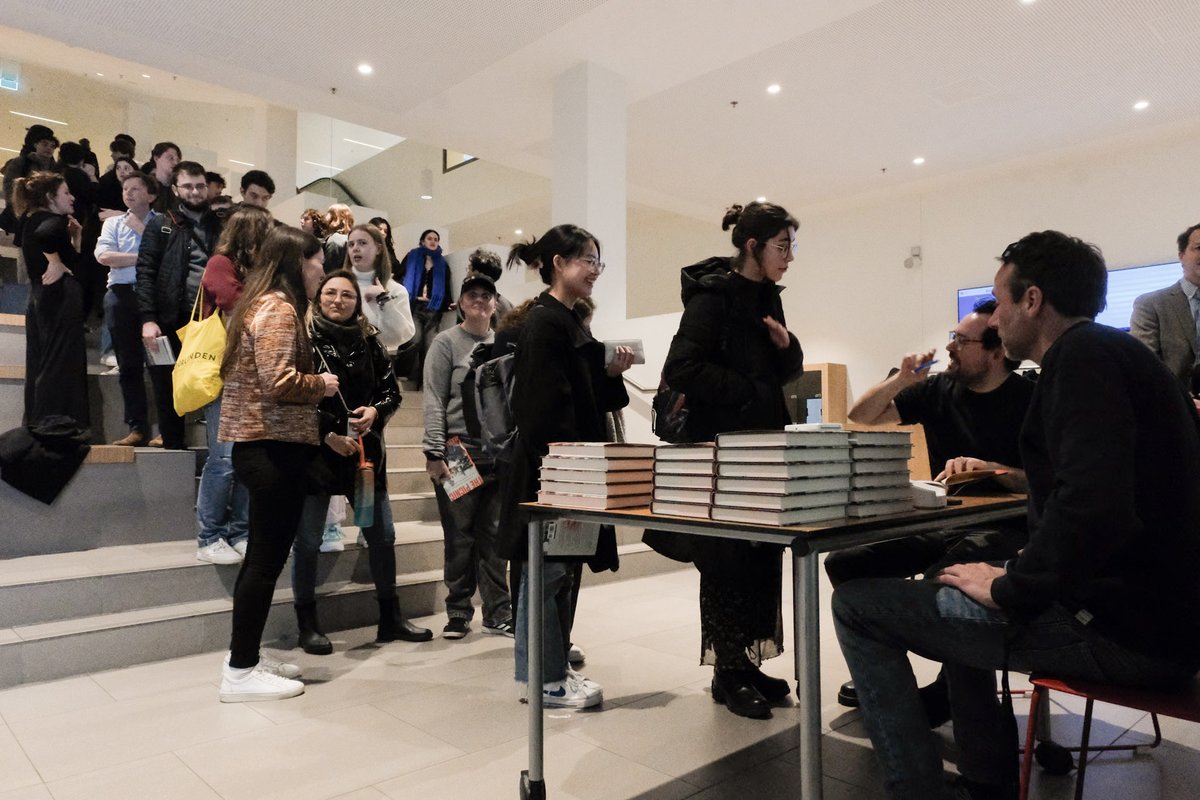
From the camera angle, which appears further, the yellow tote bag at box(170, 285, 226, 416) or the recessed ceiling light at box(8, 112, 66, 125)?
the recessed ceiling light at box(8, 112, 66, 125)

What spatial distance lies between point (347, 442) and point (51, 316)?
1.95 m

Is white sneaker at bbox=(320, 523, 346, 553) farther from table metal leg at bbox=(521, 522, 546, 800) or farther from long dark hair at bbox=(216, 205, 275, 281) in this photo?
table metal leg at bbox=(521, 522, 546, 800)

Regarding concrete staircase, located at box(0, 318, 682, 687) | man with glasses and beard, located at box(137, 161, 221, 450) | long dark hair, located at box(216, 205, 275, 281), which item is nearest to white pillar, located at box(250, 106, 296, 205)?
concrete staircase, located at box(0, 318, 682, 687)

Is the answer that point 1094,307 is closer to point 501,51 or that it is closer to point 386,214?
point 501,51

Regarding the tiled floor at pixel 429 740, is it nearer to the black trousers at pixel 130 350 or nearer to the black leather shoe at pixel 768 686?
the black leather shoe at pixel 768 686

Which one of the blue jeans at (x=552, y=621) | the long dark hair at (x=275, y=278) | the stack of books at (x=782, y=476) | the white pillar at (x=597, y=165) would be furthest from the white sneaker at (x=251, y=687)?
the white pillar at (x=597, y=165)

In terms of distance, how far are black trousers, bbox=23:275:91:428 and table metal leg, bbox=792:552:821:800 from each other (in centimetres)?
363

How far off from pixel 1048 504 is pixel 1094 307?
0.42m

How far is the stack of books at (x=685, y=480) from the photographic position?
1497 mm

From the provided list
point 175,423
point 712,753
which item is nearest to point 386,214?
point 175,423

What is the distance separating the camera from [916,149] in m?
7.15

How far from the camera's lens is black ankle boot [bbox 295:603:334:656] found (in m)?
3.11

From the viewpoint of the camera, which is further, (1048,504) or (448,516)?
(448,516)

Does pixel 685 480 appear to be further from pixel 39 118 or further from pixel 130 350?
pixel 39 118
